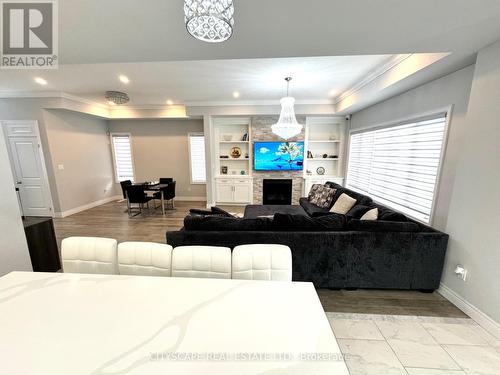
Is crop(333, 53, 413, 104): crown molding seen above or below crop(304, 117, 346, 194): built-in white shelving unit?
above

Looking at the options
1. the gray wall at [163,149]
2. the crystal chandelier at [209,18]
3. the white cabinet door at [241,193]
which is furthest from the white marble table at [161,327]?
the gray wall at [163,149]

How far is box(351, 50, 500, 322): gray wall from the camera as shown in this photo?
1715 millimetres

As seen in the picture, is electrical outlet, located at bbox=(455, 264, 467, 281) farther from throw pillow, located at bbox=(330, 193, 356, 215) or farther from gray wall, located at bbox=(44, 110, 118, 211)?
gray wall, located at bbox=(44, 110, 118, 211)

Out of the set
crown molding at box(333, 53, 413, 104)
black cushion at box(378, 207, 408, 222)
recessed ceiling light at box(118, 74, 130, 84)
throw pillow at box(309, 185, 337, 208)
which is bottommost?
throw pillow at box(309, 185, 337, 208)

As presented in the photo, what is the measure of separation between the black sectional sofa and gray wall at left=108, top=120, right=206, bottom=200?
444 centimetres

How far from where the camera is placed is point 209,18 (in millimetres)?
1060

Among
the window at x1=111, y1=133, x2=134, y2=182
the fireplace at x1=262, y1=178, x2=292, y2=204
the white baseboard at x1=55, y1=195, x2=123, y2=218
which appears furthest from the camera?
the window at x1=111, y1=133, x2=134, y2=182

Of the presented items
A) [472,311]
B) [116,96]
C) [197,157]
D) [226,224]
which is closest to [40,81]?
[116,96]

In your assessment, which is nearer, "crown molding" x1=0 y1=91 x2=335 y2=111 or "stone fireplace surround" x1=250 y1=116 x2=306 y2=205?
"crown molding" x1=0 y1=91 x2=335 y2=111

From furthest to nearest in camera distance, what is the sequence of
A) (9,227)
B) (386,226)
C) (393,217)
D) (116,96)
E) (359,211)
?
(116,96) → (359,211) → (393,217) → (386,226) → (9,227)

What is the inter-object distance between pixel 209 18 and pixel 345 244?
2.26m

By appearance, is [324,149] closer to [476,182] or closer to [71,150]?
[476,182]

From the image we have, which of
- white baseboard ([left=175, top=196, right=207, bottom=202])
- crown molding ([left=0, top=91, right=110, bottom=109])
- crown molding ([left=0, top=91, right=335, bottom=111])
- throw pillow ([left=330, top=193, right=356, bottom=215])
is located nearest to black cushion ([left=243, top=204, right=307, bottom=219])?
throw pillow ([left=330, top=193, right=356, bottom=215])

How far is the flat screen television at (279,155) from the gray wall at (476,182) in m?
3.25
